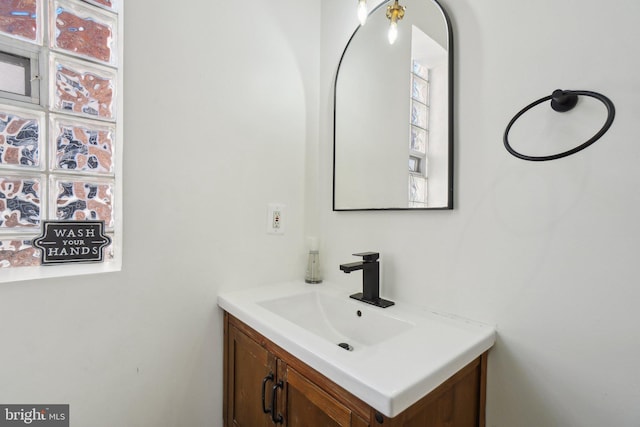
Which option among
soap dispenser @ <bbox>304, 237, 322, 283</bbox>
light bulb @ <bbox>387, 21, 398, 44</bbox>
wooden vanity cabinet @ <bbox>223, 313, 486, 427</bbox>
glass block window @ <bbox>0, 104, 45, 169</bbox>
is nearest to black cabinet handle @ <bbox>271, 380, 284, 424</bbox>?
wooden vanity cabinet @ <bbox>223, 313, 486, 427</bbox>

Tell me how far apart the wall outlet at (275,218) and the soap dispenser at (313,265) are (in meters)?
0.18

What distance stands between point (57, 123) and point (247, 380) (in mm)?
1144

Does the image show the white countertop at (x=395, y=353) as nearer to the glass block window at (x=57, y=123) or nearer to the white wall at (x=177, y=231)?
the white wall at (x=177, y=231)

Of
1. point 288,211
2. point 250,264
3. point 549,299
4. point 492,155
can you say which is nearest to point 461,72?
point 492,155

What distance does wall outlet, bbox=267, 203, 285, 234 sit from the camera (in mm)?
1365

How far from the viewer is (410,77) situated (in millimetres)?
1099

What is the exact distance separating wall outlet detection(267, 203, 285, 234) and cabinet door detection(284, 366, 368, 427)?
66 centimetres

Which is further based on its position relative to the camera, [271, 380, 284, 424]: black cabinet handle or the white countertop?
[271, 380, 284, 424]: black cabinet handle

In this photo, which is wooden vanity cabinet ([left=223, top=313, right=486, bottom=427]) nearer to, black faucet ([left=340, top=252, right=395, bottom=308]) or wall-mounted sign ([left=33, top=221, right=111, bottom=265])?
black faucet ([left=340, top=252, right=395, bottom=308])

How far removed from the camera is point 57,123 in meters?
1.01

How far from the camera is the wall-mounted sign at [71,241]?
94 cm

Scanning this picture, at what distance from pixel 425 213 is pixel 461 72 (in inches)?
19.2
